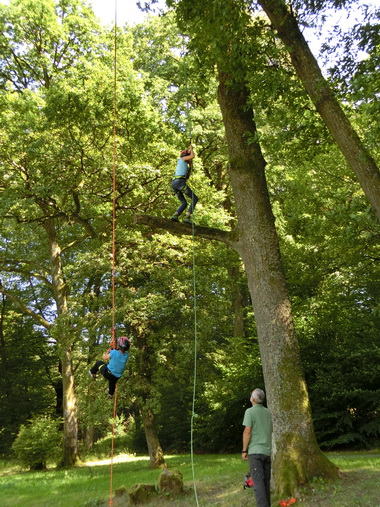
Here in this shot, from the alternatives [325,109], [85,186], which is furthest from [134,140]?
[325,109]

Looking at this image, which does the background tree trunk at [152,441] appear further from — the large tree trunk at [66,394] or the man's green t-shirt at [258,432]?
the man's green t-shirt at [258,432]

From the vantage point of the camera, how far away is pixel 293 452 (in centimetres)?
640

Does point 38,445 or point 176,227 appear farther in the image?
point 38,445

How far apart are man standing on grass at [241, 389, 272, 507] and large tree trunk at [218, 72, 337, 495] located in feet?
2.97

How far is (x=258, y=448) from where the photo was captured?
5.48 metres

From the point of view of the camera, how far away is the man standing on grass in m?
5.44

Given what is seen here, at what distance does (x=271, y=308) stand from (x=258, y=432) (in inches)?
85.2

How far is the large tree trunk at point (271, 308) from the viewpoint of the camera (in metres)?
6.44

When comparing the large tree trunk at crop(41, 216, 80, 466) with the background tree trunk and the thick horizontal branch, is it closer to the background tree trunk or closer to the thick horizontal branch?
the background tree trunk

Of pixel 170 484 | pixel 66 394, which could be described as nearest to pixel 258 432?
pixel 170 484

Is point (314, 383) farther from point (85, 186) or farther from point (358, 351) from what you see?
point (85, 186)

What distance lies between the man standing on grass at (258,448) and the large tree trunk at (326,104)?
317 centimetres

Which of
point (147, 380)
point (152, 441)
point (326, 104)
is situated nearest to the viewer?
point (326, 104)

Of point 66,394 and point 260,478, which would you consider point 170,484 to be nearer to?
point 260,478
